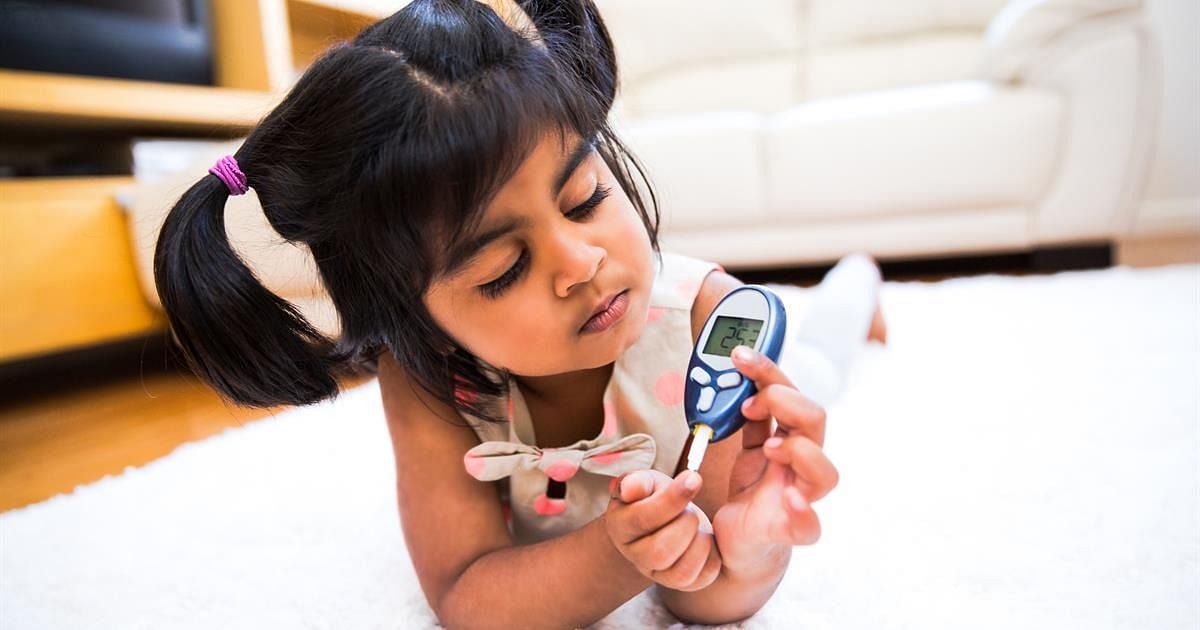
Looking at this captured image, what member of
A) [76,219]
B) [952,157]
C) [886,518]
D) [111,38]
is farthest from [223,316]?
[952,157]

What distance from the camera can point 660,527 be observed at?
397 mm

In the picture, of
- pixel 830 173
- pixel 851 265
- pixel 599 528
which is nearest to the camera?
pixel 599 528

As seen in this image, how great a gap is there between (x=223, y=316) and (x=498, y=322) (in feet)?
0.60

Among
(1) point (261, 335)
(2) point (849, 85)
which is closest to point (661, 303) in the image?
(1) point (261, 335)

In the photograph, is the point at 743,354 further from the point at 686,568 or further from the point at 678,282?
the point at 678,282

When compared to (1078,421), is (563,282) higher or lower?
higher

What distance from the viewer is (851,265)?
121 cm

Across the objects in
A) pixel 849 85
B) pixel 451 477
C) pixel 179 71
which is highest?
pixel 849 85

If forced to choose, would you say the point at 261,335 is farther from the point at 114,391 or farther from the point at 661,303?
the point at 114,391

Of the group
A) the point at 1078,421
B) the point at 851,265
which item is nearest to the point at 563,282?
the point at 1078,421

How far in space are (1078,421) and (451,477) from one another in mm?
604

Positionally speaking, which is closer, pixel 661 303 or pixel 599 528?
pixel 599 528

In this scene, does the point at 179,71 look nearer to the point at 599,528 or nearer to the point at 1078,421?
the point at 599,528

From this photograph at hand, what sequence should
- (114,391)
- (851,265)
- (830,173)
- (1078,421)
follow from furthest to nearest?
(830,173)
(114,391)
(851,265)
(1078,421)
